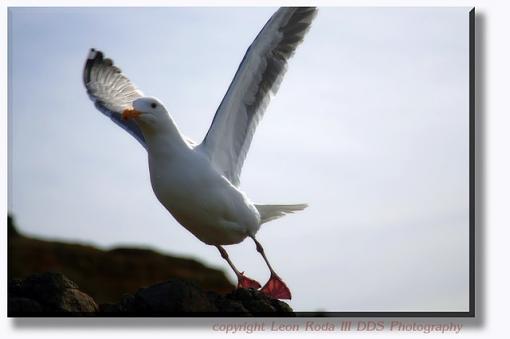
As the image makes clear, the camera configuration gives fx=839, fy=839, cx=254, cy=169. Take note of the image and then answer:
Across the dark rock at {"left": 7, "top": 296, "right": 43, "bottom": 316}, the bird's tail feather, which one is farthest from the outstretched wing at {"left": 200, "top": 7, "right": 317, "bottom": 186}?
the dark rock at {"left": 7, "top": 296, "right": 43, "bottom": 316}

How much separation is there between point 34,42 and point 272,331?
2016mm

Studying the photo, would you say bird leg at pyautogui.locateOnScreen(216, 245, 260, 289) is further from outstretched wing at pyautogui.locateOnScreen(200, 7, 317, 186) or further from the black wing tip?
the black wing tip

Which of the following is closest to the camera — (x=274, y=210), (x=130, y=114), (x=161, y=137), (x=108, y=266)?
(x=130, y=114)

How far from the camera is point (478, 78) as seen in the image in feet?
14.6

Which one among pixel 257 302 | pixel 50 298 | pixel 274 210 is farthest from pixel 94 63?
pixel 257 302

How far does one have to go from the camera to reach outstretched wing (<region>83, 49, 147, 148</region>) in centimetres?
510

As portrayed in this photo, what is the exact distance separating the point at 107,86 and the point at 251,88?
1.20 meters

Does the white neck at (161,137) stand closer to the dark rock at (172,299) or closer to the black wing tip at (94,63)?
the dark rock at (172,299)

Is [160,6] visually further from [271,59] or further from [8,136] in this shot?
[8,136]

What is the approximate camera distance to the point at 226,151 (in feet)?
15.3

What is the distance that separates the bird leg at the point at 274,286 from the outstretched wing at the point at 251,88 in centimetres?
41

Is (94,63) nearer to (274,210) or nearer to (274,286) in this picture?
(274,210)

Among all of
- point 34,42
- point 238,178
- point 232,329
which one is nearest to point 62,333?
point 232,329

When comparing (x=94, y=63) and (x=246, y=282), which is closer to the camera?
(x=246, y=282)
